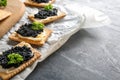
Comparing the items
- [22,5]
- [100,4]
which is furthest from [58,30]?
[100,4]

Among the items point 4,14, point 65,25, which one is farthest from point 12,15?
point 65,25

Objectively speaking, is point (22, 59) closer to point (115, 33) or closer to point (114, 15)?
point (115, 33)

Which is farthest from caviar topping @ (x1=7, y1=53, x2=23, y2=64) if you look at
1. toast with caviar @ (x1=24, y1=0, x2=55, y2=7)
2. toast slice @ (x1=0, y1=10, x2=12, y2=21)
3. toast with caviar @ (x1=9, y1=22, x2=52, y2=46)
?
toast with caviar @ (x1=24, y1=0, x2=55, y2=7)

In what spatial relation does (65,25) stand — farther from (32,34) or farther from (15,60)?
(15,60)

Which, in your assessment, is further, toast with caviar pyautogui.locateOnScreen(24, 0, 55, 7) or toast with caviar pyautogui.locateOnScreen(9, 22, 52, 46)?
toast with caviar pyautogui.locateOnScreen(24, 0, 55, 7)

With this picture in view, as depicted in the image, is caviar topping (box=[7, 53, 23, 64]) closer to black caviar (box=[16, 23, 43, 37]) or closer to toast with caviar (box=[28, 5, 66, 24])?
black caviar (box=[16, 23, 43, 37])

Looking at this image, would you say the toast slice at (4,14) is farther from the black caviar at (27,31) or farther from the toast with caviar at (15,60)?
the toast with caviar at (15,60)

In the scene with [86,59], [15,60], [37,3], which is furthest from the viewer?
[37,3]
